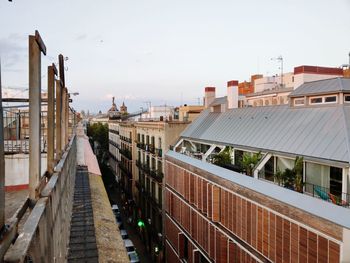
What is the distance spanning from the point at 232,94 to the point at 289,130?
9.32m

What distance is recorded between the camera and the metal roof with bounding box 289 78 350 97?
45.8 feet

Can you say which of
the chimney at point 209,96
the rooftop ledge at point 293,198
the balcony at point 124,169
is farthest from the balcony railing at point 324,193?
the balcony at point 124,169

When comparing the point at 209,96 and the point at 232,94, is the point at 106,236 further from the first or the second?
the point at 209,96

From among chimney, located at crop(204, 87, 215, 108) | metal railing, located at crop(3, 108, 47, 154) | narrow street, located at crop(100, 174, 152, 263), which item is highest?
chimney, located at crop(204, 87, 215, 108)

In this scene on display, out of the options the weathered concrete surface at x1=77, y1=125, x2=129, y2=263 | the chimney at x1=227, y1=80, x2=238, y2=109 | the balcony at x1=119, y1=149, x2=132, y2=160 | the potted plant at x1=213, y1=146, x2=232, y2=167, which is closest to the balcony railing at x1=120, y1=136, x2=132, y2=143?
the balcony at x1=119, y1=149, x2=132, y2=160

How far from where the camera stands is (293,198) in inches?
437

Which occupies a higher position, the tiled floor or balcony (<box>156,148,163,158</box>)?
the tiled floor

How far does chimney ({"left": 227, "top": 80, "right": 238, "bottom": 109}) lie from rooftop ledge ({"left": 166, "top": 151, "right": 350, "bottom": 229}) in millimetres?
8329

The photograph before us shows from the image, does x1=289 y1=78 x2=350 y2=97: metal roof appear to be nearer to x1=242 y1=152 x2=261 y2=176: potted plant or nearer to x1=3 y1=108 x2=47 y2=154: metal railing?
x1=242 y1=152 x2=261 y2=176: potted plant

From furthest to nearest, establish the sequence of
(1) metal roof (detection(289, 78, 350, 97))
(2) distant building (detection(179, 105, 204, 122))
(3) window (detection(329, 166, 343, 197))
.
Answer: (2) distant building (detection(179, 105, 204, 122))
(1) metal roof (detection(289, 78, 350, 97))
(3) window (detection(329, 166, 343, 197))

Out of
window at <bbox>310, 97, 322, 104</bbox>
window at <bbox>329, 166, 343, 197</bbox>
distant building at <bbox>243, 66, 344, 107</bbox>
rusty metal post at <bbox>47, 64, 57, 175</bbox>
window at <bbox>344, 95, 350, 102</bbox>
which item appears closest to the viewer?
rusty metal post at <bbox>47, 64, 57, 175</bbox>

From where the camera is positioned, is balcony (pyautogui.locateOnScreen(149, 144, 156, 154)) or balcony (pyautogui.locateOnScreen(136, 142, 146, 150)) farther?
balcony (pyautogui.locateOnScreen(136, 142, 146, 150))

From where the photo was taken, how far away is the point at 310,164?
12.7 metres

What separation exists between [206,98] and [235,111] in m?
7.83
